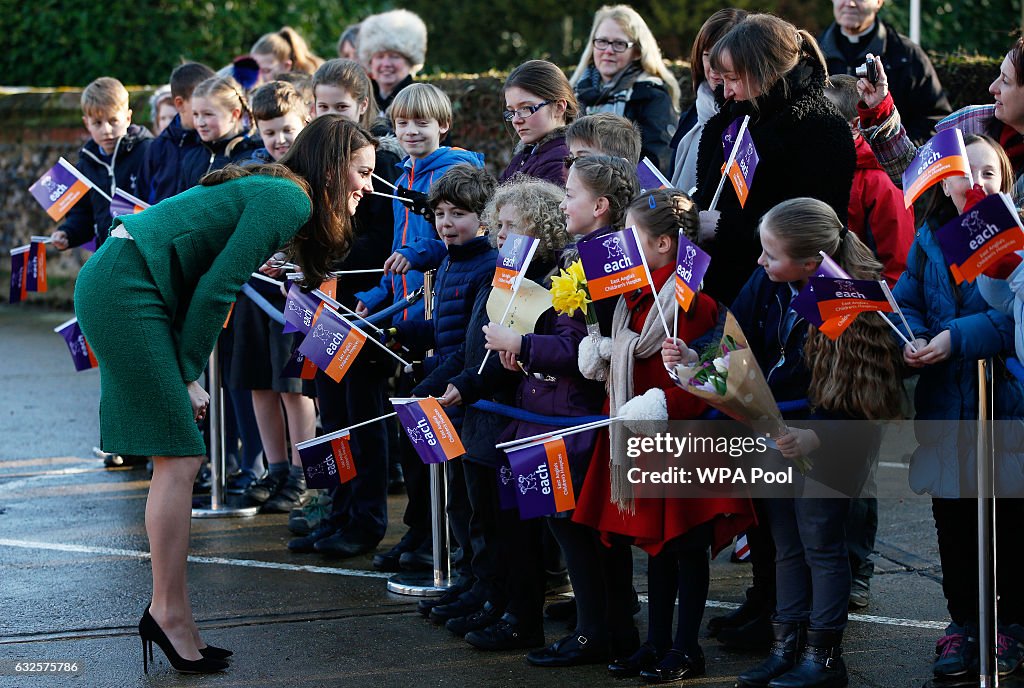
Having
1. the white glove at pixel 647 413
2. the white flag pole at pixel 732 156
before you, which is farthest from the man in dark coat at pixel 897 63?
the white glove at pixel 647 413

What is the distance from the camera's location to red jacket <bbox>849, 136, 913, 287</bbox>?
5.69 meters

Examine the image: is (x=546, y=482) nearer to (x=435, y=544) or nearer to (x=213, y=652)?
(x=435, y=544)

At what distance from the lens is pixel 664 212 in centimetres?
451

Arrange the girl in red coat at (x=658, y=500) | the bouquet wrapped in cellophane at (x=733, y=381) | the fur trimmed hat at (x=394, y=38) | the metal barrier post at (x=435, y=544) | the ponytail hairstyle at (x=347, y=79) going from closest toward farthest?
the bouquet wrapped in cellophane at (x=733, y=381), the girl in red coat at (x=658, y=500), the metal barrier post at (x=435, y=544), the ponytail hairstyle at (x=347, y=79), the fur trimmed hat at (x=394, y=38)

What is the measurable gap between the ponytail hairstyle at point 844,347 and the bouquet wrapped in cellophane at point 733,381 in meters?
0.20

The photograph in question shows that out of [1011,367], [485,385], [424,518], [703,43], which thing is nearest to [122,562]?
[424,518]

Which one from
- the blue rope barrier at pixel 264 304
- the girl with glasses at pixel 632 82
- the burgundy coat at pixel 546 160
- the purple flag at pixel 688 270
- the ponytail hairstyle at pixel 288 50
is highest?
the ponytail hairstyle at pixel 288 50

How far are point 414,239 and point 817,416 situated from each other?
7.18ft

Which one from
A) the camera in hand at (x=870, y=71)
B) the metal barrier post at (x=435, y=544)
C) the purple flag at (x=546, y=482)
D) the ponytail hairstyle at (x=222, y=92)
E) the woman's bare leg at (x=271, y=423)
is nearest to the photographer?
the purple flag at (x=546, y=482)

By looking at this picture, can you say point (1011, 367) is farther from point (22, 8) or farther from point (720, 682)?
point (22, 8)

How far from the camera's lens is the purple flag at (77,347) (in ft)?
23.5

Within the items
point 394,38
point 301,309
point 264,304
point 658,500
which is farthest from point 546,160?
point 394,38

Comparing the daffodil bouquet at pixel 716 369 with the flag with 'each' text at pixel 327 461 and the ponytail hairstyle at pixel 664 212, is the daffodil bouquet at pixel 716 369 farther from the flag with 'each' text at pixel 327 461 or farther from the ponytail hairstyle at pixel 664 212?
the flag with 'each' text at pixel 327 461

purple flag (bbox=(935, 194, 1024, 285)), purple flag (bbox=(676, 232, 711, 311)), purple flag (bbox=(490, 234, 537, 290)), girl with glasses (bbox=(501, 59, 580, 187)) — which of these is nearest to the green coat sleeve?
purple flag (bbox=(490, 234, 537, 290))
